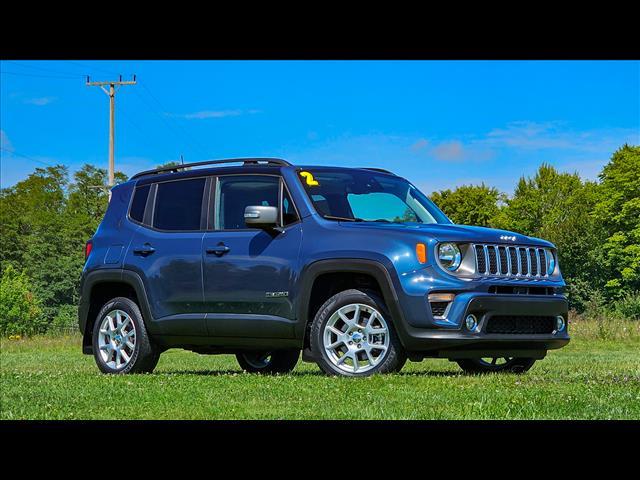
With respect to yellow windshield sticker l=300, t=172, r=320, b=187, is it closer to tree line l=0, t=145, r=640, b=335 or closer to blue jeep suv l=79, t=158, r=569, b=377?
blue jeep suv l=79, t=158, r=569, b=377

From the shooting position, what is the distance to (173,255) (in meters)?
11.7

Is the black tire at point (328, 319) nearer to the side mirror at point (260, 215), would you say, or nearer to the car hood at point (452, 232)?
the car hood at point (452, 232)

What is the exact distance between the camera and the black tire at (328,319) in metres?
10.0

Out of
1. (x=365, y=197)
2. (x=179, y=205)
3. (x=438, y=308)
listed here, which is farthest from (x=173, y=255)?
(x=438, y=308)

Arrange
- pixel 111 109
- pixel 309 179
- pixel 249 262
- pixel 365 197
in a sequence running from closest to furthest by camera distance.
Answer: pixel 249 262 → pixel 309 179 → pixel 365 197 → pixel 111 109

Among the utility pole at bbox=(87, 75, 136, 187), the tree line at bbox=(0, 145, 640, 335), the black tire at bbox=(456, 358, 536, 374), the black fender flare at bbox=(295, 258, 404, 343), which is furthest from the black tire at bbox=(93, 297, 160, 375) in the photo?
the tree line at bbox=(0, 145, 640, 335)

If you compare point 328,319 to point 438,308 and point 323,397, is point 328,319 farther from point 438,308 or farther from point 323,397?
point 323,397

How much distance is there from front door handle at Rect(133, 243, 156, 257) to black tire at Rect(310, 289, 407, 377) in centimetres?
263

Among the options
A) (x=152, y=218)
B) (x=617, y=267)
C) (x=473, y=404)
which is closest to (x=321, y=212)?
(x=152, y=218)

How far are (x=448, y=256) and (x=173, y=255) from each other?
3.37 meters

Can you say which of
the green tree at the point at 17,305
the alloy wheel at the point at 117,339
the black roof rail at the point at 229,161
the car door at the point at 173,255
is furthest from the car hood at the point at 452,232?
the green tree at the point at 17,305
